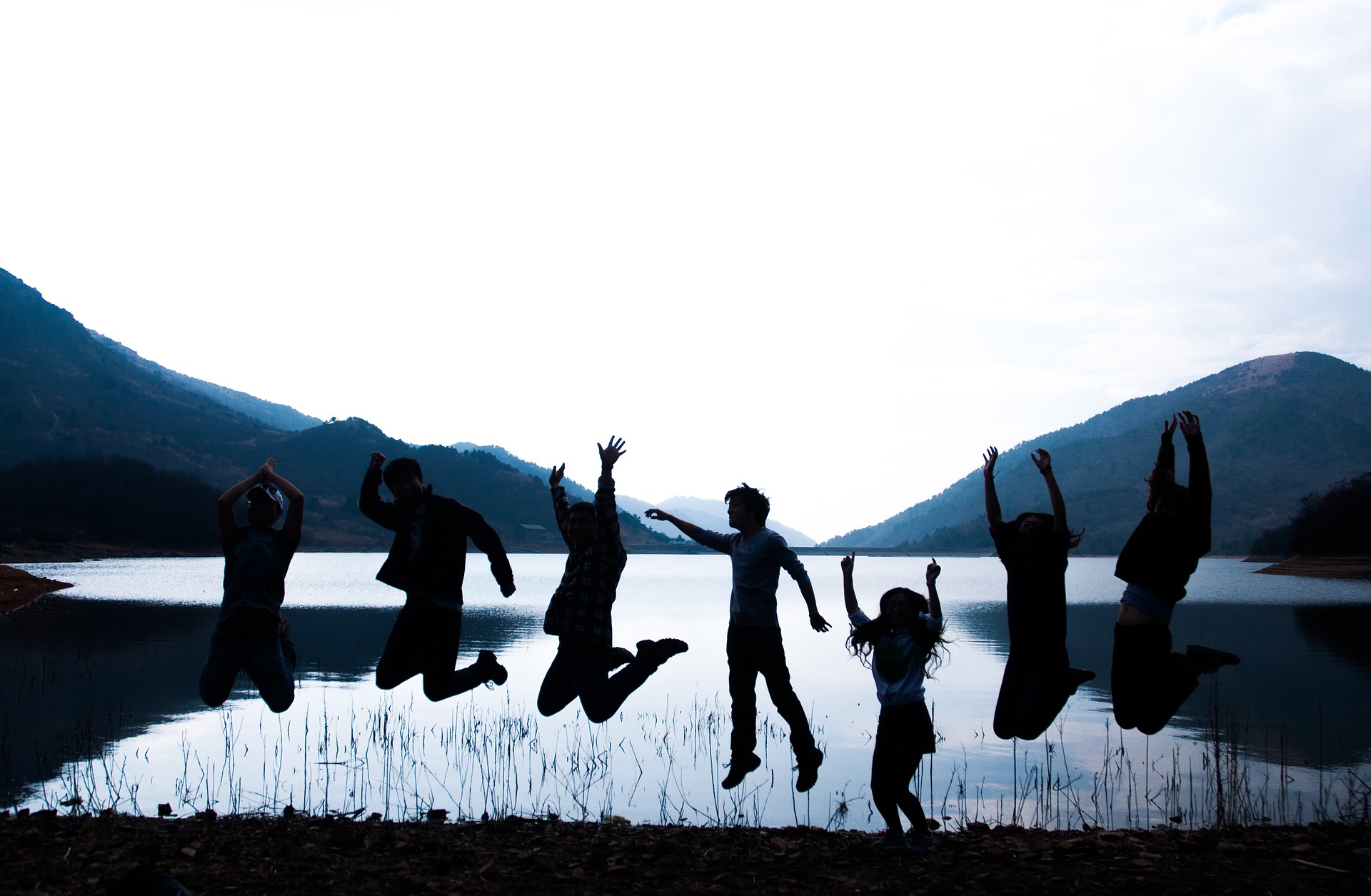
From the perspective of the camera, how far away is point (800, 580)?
28.2ft

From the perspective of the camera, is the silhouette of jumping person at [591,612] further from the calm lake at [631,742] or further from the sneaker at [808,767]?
the calm lake at [631,742]

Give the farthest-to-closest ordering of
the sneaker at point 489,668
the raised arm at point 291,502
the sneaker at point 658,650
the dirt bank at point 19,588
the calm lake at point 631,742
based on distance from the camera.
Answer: the dirt bank at point 19,588
the calm lake at point 631,742
the sneaker at point 658,650
the sneaker at point 489,668
the raised arm at point 291,502

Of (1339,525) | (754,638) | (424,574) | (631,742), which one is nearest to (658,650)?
(754,638)

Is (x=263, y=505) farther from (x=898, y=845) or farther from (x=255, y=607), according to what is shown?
(x=898, y=845)

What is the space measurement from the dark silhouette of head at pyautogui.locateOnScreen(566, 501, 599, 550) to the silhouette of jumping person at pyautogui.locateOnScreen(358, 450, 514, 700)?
671 mm

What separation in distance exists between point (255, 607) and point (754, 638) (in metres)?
4.40

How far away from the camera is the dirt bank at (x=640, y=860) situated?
734 centimetres

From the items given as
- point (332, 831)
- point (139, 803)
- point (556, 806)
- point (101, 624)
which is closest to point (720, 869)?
point (332, 831)

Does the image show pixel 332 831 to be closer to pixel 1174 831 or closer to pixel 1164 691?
pixel 1164 691

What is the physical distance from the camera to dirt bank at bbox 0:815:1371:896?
734 centimetres

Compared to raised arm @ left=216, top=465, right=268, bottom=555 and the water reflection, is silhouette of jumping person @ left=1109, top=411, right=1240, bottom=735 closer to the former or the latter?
raised arm @ left=216, top=465, right=268, bottom=555

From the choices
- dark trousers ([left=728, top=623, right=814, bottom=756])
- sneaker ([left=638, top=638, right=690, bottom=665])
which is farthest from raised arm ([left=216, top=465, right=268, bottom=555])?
dark trousers ([left=728, top=623, right=814, bottom=756])

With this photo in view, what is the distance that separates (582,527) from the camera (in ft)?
30.3

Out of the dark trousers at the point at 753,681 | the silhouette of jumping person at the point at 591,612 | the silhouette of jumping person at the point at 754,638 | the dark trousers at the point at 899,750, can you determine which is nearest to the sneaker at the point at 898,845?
the dark trousers at the point at 899,750
